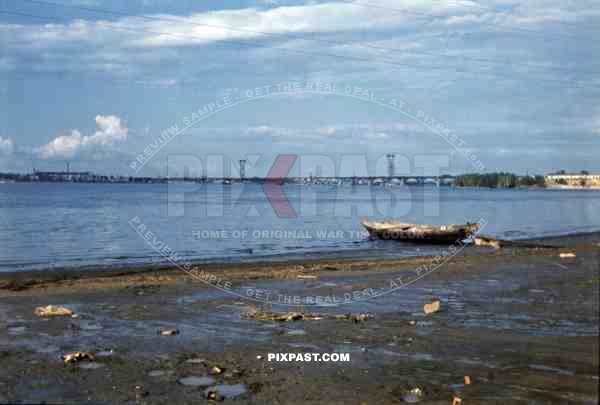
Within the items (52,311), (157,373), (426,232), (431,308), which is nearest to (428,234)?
(426,232)

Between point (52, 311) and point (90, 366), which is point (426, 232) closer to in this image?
point (52, 311)

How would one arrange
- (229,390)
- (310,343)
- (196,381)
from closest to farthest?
(229,390), (196,381), (310,343)

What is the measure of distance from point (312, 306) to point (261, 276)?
5797mm

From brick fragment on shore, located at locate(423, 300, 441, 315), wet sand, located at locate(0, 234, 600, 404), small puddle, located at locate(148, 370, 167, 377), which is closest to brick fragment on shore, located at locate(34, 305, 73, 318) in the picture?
wet sand, located at locate(0, 234, 600, 404)

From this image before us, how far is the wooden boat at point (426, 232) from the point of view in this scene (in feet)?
112

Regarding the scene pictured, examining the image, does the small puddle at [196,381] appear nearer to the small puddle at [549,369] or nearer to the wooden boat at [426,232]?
the small puddle at [549,369]

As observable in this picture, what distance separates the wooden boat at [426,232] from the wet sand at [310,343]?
51.3ft

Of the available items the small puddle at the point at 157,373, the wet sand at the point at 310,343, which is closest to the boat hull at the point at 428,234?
the wet sand at the point at 310,343

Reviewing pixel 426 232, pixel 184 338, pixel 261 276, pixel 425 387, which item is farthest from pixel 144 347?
pixel 426 232

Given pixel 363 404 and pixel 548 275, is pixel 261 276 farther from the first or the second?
pixel 363 404

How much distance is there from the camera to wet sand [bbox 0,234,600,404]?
8.20 m

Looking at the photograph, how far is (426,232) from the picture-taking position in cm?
3478

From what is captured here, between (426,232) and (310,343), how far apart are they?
25.0 metres

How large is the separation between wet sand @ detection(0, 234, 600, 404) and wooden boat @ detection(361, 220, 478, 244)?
15.6 metres
